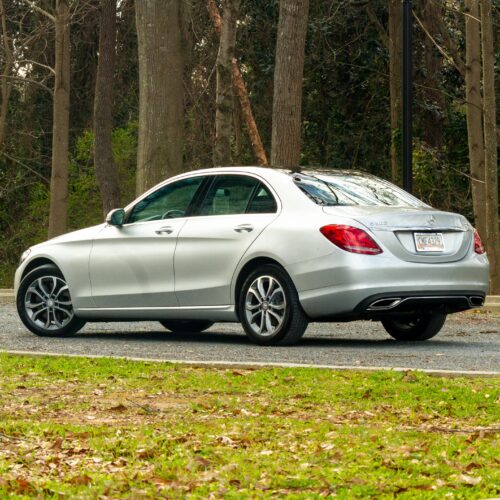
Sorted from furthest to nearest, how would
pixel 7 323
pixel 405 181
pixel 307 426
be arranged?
pixel 405 181 < pixel 7 323 < pixel 307 426

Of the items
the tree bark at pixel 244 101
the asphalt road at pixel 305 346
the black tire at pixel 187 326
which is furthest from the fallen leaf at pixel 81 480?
the tree bark at pixel 244 101

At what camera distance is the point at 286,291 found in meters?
12.7

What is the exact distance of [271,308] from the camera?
42.1 ft

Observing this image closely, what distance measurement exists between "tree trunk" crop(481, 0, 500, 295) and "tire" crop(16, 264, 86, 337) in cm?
1141

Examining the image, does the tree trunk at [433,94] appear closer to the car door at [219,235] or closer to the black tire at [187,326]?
the black tire at [187,326]

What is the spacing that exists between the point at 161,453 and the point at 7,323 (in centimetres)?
999

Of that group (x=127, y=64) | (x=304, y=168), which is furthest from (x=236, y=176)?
(x=127, y=64)

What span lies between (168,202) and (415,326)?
271 cm

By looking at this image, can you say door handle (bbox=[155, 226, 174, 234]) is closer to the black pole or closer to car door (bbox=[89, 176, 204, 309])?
car door (bbox=[89, 176, 204, 309])

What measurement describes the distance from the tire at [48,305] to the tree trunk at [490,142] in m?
11.4

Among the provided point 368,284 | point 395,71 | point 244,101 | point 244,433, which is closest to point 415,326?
point 368,284

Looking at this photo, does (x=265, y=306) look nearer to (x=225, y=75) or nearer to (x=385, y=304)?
(x=385, y=304)

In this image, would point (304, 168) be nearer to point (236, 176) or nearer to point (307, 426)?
point (236, 176)

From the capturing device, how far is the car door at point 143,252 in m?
13.8
